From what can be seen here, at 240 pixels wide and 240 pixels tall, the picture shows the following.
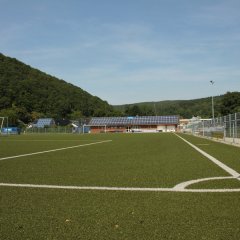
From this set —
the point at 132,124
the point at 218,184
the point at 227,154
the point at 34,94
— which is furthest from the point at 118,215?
the point at 132,124

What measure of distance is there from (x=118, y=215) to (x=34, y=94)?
98.7 m

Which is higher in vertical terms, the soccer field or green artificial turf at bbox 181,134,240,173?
green artificial turf at bbox 181,134,240,173

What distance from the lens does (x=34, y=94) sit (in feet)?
333

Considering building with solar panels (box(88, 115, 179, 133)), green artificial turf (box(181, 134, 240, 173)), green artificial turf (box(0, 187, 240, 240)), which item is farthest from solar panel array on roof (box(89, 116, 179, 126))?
green artificial turf (box(0, 187, 240, 240))

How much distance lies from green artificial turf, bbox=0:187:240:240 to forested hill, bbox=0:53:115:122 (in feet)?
274

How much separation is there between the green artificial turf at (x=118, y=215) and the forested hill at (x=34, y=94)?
8336 cm

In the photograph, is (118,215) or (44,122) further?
(44,122)

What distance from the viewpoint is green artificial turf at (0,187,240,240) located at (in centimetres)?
416

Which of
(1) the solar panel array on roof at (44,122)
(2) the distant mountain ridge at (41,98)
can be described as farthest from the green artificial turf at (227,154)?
(1) the solar panel array on roof at (44,122)

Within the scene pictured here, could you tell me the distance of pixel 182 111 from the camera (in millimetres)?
193750

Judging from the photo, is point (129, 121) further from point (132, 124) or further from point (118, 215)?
point (118, 215)

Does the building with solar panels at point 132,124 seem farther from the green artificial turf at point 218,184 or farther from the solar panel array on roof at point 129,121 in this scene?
the green artificial turf at point 218,184

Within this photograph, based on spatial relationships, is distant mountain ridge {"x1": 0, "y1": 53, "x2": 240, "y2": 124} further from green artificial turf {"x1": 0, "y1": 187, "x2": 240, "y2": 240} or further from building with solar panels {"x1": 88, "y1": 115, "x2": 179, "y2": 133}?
green artificial turf {"x1": 0, "y1": 187, "x2": 240, "y2": 240}

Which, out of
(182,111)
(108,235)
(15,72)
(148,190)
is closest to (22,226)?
(108,235)
